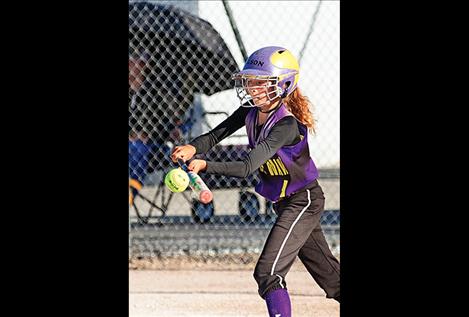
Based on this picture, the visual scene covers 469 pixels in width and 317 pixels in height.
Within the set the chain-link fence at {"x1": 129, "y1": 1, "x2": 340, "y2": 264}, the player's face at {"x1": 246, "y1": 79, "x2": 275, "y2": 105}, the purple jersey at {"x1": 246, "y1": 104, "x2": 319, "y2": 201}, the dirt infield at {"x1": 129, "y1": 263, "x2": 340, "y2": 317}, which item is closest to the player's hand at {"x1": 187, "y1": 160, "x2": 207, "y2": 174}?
the purple jersey at {"x1": 246, "y1": 104, "x2": 319, "y2": 201}

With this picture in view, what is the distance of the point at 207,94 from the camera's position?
30.1 ft

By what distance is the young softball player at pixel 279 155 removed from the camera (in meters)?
4.38

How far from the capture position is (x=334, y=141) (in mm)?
8688

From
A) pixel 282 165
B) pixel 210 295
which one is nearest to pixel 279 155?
pixel 282 165

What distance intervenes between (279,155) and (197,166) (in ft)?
1.48

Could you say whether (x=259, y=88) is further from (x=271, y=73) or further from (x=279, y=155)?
(x=279, y=155)

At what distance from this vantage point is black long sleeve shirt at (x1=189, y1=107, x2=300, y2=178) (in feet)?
13.6

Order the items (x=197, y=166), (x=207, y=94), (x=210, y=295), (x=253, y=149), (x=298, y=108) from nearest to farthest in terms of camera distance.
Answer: (x=197, y=166), (x=253, y=149), (x=298, y=108), (x=210, y=295), (x=207, y=94)

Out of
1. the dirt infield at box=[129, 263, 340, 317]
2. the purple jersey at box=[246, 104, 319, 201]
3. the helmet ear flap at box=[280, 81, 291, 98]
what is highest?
the helmet ear flap at box=[280, 81, 291, 98]

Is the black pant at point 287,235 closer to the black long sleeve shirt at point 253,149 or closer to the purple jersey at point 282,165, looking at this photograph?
the purple jersey at point 282,165

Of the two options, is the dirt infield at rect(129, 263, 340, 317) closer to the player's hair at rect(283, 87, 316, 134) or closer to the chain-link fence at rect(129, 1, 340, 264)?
the chain-link fence at rect(129, 1, 340, 264)

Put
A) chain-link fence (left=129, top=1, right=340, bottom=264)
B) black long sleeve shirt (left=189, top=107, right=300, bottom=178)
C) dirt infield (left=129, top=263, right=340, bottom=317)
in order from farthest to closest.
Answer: chain-link fence (left=129, top=1, right=340, bottom=264) < dirt infield (left=129, top=263, right=340, bottom=317) < black long sleeve shirt (left=189, top=107, right=300, bottom=178)
